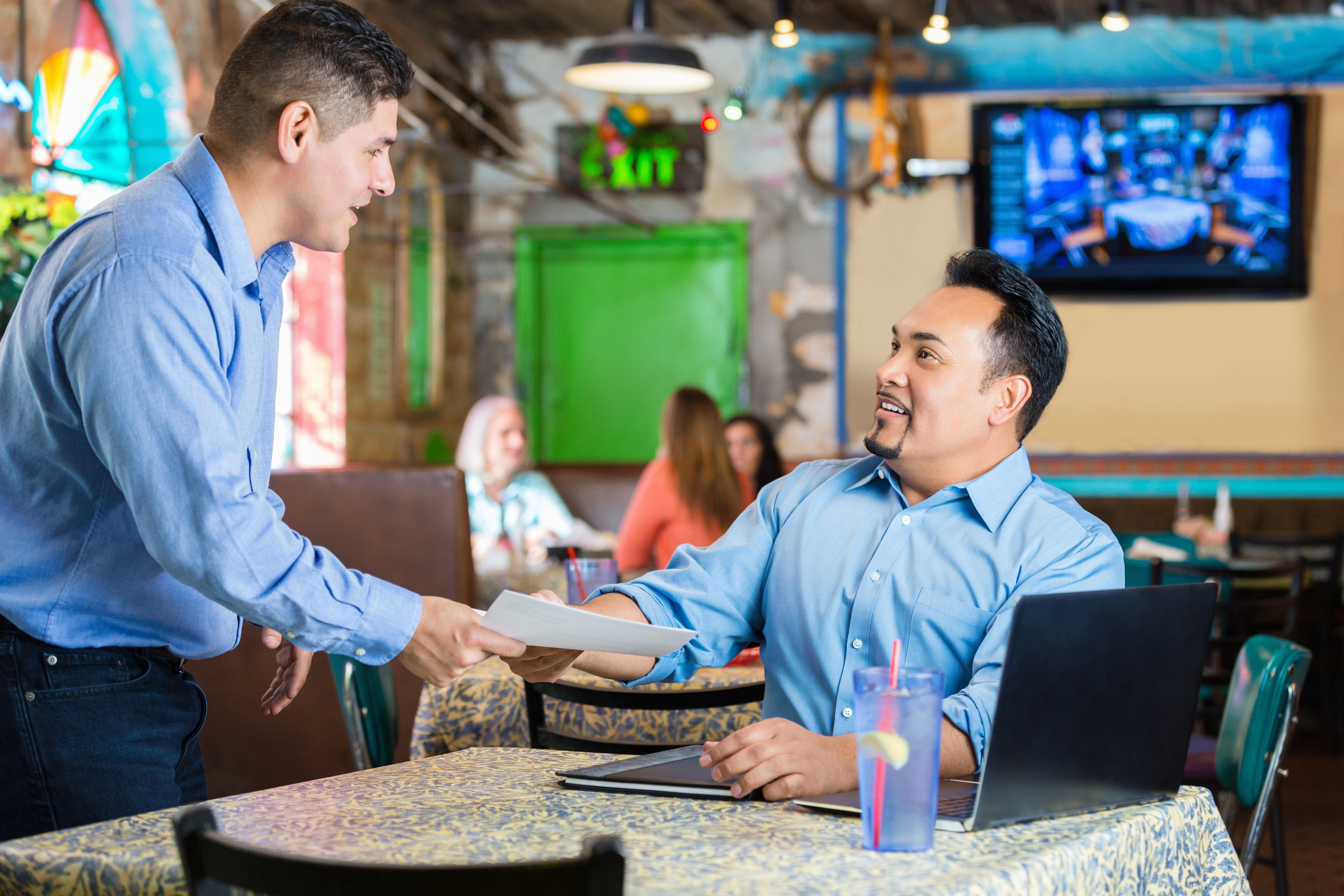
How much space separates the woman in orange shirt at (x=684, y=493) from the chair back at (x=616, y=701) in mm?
1926

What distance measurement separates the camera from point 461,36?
7.79 meters

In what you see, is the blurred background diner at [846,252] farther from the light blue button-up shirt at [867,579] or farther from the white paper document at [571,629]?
the white paper document at [571,629]

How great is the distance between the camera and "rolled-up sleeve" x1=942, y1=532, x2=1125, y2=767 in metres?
1.50

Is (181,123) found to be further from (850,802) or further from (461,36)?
(850,802)

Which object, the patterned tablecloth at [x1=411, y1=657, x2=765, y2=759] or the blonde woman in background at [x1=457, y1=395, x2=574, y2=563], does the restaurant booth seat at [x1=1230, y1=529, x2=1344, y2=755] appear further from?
the patterned tablecloth at [x1=411, y1=657, x2=765, y2=759]

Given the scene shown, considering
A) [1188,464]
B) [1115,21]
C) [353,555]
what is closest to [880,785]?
[353,555]

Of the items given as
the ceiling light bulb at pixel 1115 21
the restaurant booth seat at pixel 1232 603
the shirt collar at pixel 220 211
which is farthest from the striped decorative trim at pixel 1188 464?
the shirt collar at pixel 220 211

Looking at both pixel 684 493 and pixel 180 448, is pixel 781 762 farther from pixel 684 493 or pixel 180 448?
pixel 684 493

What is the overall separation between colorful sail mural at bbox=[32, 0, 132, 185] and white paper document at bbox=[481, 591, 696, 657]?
3210mm

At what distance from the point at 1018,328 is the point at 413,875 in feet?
4.03

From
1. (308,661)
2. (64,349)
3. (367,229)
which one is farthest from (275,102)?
(367,229)

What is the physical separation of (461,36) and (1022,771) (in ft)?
23.8

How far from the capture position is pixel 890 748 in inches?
44.4

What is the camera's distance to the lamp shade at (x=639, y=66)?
493 cm
